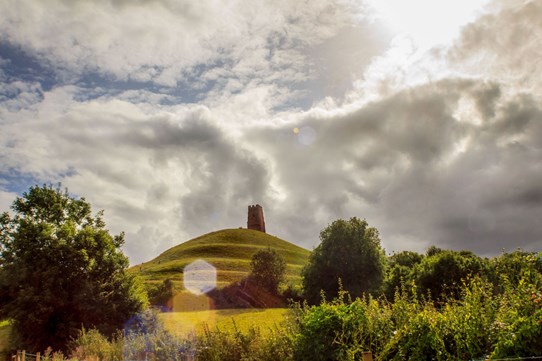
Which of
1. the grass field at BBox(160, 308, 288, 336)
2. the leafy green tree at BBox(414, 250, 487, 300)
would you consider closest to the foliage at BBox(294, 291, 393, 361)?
the grass field at BBox(160, 308, 288, 336)

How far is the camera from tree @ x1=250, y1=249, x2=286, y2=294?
66.6 meters

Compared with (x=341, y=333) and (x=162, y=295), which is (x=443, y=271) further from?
(x=341, y=333)

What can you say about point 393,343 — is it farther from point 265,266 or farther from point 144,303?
point 265,266

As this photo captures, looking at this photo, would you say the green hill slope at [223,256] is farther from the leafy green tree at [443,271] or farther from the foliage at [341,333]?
the foliage at [341,333]

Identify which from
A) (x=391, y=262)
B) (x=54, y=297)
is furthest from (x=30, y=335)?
(x=391, y=262)

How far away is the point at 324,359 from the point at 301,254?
13830 centimetres

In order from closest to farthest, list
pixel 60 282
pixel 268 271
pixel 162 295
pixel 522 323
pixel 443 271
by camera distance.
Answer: pixel 522 323
pixel 60 282
pixel 443 271
pixel 162 295
pixel 268 271

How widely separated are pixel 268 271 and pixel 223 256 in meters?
56.8

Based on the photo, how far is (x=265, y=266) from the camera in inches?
2670

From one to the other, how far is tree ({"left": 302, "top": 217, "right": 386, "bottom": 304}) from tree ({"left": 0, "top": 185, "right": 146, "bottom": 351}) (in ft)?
66.4

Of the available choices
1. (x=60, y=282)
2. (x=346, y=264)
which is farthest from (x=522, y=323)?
(x=346, y=264)

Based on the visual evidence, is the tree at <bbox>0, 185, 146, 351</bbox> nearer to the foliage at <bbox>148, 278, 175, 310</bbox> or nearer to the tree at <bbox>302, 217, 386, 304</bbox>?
the tree at <bbox>302, 217, 386, 304</bbox>

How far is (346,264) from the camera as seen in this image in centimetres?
4791

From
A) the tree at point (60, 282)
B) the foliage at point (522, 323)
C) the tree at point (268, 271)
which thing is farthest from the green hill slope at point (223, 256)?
the foliage at point (522, 323)
